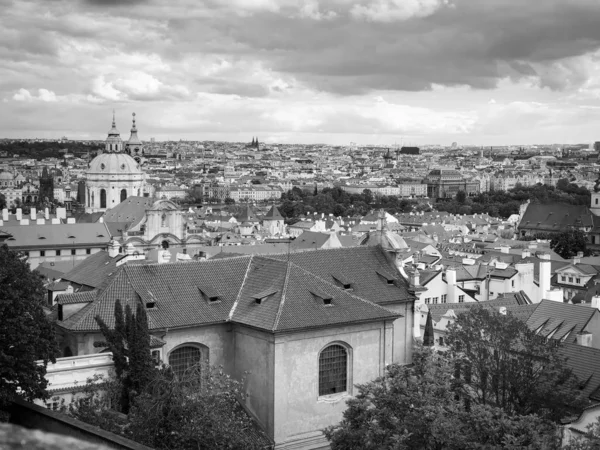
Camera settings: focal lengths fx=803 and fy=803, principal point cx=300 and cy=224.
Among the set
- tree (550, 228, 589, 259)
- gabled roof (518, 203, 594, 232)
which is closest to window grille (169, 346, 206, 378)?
tree (550, 228, 589, 259)

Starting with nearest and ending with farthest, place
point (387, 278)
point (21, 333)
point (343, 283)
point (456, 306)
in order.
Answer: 1. point (21, 333)
2. point (343, 283)
3. point (387, 278)
4. point (456, 306)

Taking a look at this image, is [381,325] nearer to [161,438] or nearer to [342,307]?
[342,307]

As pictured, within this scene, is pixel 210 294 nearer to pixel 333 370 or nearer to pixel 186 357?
pixel 186 357

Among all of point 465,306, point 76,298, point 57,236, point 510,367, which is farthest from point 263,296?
point 57,236

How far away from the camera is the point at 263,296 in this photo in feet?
99.3

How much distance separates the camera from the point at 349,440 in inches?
824

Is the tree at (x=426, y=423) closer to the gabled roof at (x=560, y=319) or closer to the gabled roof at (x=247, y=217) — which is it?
the gabled roof at (x=560, y=319)

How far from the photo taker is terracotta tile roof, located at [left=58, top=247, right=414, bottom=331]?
95.6ft

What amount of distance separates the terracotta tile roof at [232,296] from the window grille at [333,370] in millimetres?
1428

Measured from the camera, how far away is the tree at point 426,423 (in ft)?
63.9

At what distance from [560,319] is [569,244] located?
6596 centimetres

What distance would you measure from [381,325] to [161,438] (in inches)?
477

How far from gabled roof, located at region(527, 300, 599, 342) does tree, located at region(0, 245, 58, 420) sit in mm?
22134

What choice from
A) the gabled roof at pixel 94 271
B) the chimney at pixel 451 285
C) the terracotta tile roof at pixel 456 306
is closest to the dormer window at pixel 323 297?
the terracotta tile roof at pixel 456 306
